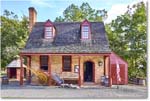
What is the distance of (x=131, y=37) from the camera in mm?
11891

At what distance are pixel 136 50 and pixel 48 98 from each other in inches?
139

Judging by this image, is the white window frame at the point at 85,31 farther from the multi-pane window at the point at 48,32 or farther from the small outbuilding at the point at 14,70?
the small outbuilding at the point at 14,70

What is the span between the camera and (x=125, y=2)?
1081 cm

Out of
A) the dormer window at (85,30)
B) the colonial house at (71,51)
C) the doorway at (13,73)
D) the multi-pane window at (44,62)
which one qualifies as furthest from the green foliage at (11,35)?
the dormer window at (85,30)

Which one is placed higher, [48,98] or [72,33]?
[72,33]

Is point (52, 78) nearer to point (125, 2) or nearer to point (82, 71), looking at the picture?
point (82, 71)

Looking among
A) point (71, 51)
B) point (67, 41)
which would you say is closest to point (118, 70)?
point (71, 51)

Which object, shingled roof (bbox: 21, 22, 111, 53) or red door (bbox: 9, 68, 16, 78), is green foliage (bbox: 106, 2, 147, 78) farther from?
red door (bbox: 9, 68, 16, 78)

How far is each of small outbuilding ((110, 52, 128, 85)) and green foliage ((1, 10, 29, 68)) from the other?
332 centimetres

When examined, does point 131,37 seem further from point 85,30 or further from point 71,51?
point 85,30

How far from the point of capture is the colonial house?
12.9 meters

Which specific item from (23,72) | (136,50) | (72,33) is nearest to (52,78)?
(23,72)

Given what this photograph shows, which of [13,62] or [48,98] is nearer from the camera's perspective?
[48,98]

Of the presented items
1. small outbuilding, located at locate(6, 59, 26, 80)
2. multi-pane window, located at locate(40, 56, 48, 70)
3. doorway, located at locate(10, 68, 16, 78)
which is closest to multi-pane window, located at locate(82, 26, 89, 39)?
multi-pane window, located at locate(40, 56, 48, 70)
